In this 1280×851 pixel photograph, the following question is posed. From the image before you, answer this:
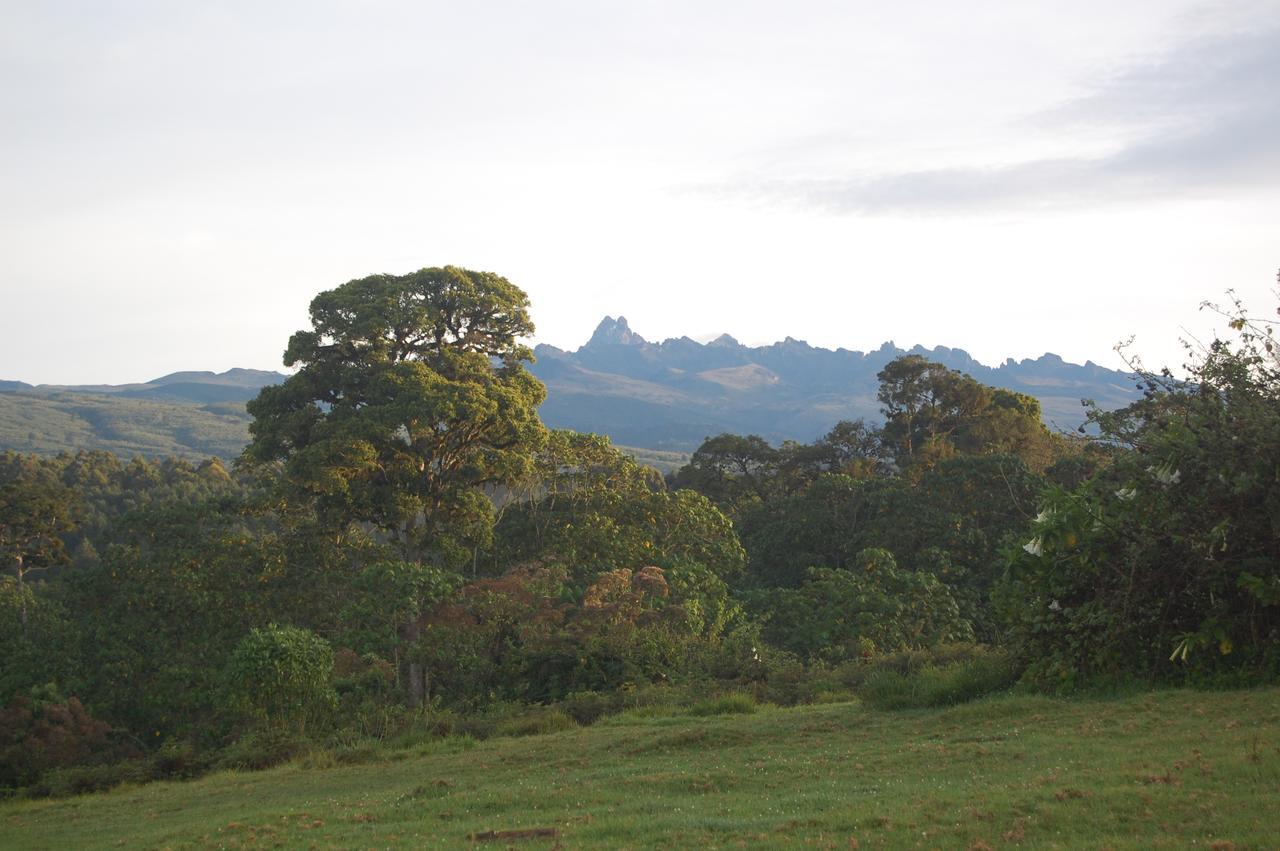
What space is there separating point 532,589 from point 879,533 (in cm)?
1242

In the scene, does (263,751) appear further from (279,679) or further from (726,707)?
(726,707)

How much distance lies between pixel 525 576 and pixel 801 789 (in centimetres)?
1476

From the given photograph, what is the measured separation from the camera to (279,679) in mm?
16969

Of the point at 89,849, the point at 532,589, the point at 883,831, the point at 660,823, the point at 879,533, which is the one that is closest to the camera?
the point at 883,831

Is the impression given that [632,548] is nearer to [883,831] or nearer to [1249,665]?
[1249,665]

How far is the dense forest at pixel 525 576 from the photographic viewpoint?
1146 cm

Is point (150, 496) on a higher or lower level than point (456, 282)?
lower

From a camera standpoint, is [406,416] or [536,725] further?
[406,416]

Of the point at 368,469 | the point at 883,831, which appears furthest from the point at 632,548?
the point at 883,831

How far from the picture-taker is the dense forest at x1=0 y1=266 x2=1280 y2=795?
37.6 ft

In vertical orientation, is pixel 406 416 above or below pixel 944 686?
above

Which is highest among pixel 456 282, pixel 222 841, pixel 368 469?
pixel 456 282

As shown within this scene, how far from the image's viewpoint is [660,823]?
7996 mm

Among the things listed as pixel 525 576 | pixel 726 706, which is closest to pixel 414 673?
pixel 525 576
